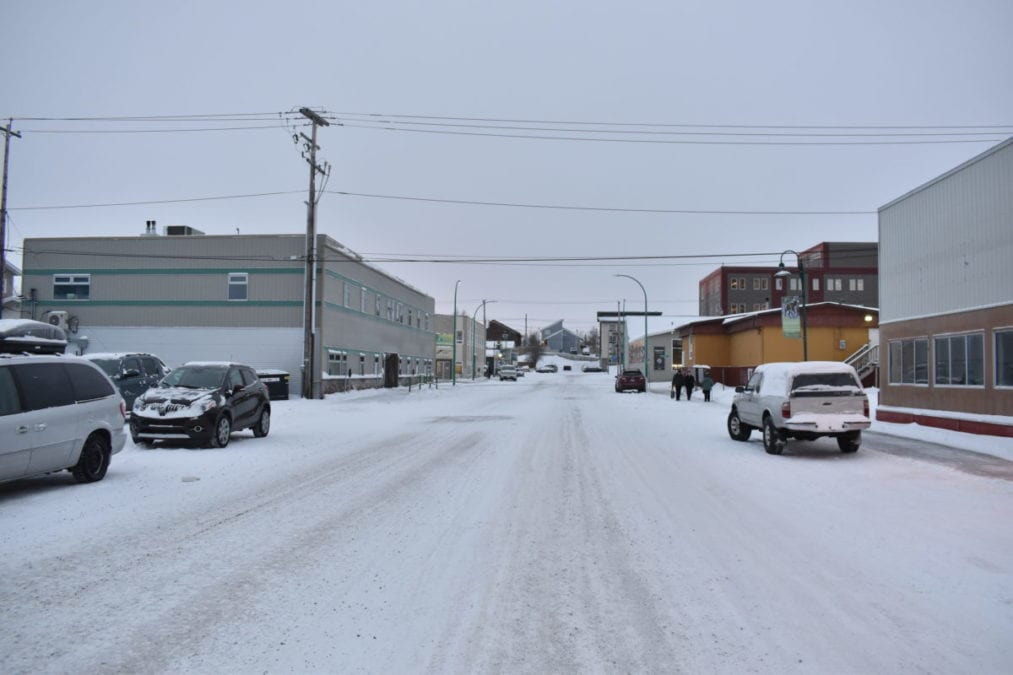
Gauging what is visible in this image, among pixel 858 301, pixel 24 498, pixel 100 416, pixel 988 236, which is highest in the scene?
pixel 858 301

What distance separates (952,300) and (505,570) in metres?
17.9

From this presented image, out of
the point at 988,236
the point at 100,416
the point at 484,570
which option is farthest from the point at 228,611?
the point at 988,236

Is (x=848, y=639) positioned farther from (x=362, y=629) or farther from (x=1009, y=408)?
(x=1009, y=408)

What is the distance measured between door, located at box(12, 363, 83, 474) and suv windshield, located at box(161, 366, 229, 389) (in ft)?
16.4

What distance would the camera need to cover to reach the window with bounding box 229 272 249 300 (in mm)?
37797

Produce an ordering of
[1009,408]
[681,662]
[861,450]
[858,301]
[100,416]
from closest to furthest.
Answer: [681,662] < [100,416] < [861,450] < [1009,408] < [858,301]

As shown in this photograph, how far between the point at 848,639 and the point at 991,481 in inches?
327

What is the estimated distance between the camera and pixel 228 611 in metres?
4.97

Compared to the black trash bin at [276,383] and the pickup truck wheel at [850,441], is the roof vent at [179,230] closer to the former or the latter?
the black trash bin at [276,383]

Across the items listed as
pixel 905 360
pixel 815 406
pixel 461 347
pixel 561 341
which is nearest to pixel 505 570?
pixel 815 406

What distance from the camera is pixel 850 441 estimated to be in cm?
1447

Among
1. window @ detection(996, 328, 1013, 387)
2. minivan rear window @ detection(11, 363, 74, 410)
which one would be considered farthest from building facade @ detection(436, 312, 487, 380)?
minivan rear window @ detection(11, 363, 74, 410)

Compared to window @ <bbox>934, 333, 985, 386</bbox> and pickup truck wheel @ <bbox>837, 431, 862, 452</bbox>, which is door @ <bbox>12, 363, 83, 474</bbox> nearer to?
pickup truck wheel @ <bbox>837, 431, 862, 452</bbox>

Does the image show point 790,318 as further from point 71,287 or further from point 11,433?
point 71,287
